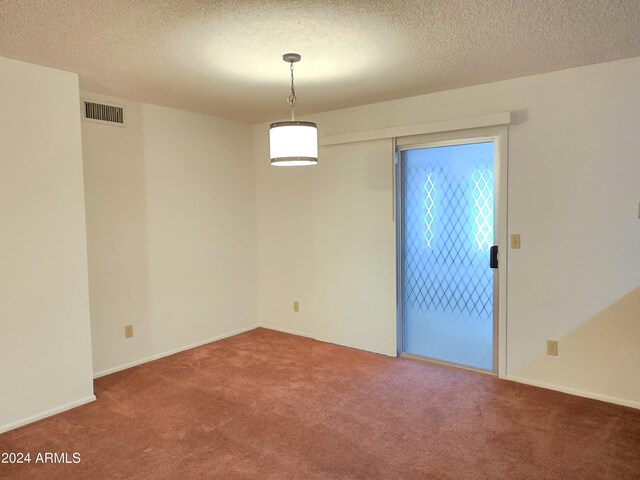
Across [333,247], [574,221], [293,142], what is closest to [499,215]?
[574,221]

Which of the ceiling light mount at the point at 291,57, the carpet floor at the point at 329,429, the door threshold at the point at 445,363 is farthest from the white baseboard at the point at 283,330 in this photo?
the ceiling light mount at the point at 291,57

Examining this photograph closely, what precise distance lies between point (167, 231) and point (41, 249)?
1369 mm

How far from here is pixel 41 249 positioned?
3041mm

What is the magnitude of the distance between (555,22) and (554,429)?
2.35 meters

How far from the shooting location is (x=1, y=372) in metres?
2.88

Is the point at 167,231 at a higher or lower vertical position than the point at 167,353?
higher

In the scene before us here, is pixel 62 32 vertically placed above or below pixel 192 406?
above

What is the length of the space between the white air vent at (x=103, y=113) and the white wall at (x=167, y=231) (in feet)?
0.17

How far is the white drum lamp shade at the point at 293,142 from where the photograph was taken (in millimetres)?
2680

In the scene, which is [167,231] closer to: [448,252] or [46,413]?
[46,413]

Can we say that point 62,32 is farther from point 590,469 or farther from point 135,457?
point 590,469

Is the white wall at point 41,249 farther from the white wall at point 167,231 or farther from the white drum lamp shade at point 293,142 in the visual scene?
the white drum lamp shade at point 293,142

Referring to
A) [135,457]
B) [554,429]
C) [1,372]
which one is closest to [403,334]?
[554,429]

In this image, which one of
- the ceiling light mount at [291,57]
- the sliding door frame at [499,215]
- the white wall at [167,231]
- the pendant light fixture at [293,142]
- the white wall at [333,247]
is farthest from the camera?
the white wall at [333,247]
